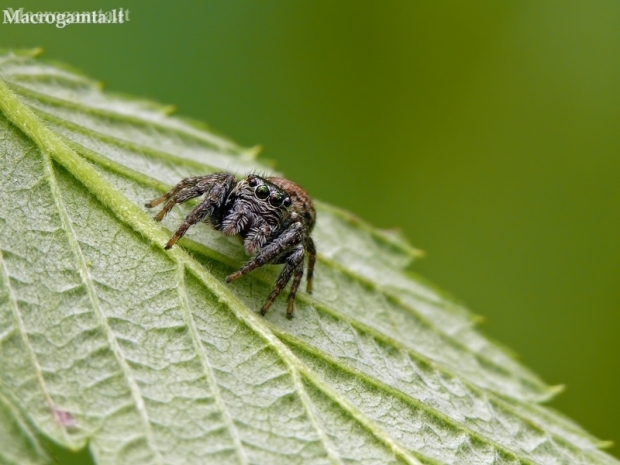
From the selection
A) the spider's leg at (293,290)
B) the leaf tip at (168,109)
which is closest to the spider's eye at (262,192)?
the spider's leg at (293,290)

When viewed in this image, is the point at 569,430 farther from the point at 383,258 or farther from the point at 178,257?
the point at 178,257

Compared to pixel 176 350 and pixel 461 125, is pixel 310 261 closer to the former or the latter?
pixel 176 350

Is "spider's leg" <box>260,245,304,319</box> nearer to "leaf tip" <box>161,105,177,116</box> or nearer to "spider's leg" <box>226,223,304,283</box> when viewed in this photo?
"spider's leg" <box>226,223,304,283</box>

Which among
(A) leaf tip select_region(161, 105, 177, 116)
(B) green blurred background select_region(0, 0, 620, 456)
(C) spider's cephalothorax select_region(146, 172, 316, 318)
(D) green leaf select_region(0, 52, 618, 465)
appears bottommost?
(D) green leaf select_region(0, 52, 618, 465)

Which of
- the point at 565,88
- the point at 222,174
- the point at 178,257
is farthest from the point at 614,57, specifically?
the point at 178,257

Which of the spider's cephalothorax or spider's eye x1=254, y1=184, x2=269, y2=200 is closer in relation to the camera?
the spider's cephalothorax

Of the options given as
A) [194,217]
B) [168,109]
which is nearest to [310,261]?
[194,217]

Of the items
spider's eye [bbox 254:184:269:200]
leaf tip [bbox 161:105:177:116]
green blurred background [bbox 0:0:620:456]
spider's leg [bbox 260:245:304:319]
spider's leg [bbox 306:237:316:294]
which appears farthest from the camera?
green blurred background [bbox 0:0:620:456]

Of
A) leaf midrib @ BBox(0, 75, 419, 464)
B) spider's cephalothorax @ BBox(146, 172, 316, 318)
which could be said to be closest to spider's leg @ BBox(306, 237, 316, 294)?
spider's cephalothorax @ BBox(146, 172, 316, 318)
